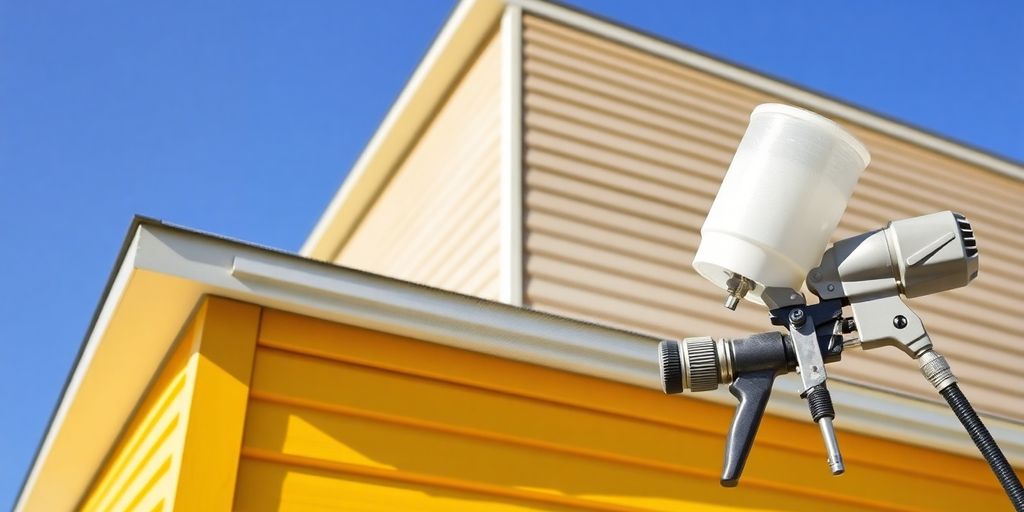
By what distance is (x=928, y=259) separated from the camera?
1.70 meters

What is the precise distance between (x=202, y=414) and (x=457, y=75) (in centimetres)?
399

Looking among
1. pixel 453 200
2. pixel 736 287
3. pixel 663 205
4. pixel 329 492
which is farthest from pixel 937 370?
pixel 453 200

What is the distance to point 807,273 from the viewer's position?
5.99ft

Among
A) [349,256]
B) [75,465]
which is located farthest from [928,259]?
[349,256]

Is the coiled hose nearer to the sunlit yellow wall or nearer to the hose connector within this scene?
the hose connector

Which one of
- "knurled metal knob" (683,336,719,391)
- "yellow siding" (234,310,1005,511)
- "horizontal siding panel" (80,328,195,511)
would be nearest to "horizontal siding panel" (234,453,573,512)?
"yellow siding" (234,310,1005,511)

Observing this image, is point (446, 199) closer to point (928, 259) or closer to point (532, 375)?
point (532, 375)

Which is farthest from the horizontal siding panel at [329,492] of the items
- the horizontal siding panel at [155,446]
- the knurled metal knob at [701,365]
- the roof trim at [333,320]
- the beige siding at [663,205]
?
the knurled metal knob at [701,365]

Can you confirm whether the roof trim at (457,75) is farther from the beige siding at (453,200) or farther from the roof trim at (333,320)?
the roof trim at (333,320)

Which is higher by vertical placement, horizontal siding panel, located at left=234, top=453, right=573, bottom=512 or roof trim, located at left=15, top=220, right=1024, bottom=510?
roof trim, located at left=15, top=220, right=1024, bottom=510

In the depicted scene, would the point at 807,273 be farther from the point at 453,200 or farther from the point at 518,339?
the point at 453,200

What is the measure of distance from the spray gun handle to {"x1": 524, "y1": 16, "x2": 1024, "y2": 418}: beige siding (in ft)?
9.99

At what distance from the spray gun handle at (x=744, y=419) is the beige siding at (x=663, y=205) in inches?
120

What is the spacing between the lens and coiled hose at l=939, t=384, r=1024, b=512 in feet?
4.60
